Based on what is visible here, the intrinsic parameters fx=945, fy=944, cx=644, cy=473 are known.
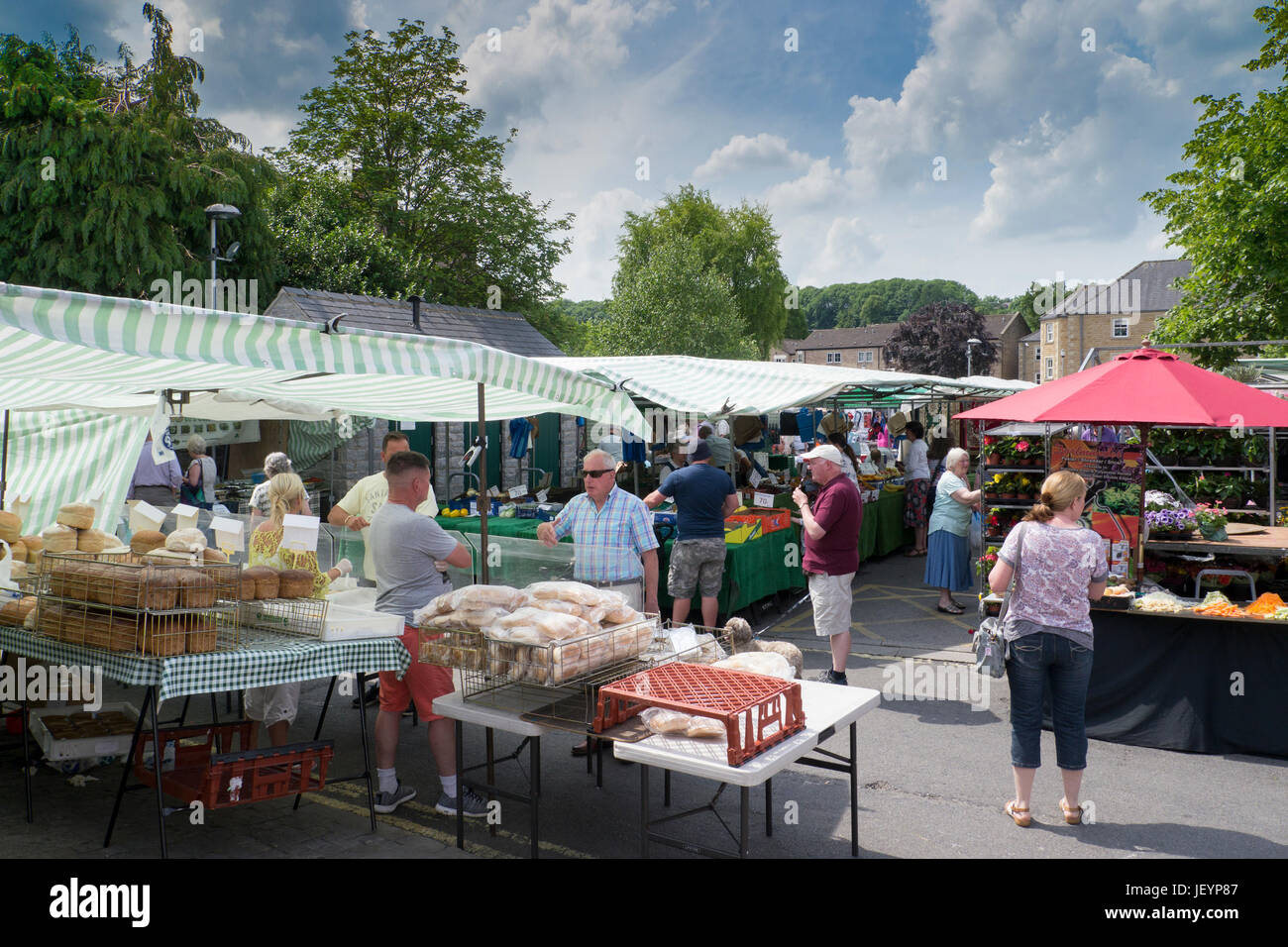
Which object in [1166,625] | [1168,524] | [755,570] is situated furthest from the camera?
[755,570]

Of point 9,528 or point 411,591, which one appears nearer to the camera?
point 411,591

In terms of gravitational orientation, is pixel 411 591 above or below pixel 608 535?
below

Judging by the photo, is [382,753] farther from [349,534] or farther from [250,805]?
[349,534]

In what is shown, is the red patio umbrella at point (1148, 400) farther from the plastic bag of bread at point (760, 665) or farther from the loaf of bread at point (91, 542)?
the loaf of bread at point (91, 542)

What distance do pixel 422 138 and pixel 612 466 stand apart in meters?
33.9

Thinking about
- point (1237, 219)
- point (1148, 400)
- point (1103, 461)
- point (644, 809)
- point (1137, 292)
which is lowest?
point (644, 809)

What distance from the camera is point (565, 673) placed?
392 cm

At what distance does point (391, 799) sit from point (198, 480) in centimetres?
945

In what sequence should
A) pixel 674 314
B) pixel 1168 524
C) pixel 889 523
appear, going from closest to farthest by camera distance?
pixel 1168 524 → pixel 889 523 → pixel 674 314

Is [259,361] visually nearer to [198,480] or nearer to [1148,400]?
[1148,400]

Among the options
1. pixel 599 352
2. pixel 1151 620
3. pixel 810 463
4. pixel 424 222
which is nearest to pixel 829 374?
pixel 810 463

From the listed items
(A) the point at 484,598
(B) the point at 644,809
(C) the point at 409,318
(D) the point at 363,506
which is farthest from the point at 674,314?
(B) the point at 644,809

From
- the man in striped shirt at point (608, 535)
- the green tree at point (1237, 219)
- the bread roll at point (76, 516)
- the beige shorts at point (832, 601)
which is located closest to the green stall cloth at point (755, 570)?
the beige shorts at point (832, 601)

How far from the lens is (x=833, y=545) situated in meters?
6.77
